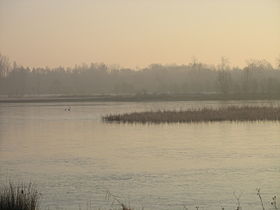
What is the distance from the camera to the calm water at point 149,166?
8633mm

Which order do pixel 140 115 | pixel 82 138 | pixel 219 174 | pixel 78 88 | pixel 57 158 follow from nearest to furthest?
pixel 219 174 → pixel 57 158 → pixel 82 138 → pixel 140 115 → pixel 78 88

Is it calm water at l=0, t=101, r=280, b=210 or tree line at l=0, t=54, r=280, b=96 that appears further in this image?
tree line at l=0, t=54, r=280, b=96

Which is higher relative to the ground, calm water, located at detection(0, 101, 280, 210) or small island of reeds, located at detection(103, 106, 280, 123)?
small island of reeds, located at detection(103, 106, 280, 123)

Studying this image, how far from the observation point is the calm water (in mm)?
8633

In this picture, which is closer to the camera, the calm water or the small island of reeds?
the calm water

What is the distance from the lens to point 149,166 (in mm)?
11773

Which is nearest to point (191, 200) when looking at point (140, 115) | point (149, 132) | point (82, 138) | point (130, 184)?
point (130, 184)

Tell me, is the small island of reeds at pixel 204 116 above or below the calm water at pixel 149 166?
above

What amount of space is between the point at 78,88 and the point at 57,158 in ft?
239

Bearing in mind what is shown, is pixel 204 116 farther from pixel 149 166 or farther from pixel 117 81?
pixel 117 81

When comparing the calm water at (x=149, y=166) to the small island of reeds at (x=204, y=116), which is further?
the small island of reeds at (x=204, y=116)

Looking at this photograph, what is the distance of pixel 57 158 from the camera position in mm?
13227

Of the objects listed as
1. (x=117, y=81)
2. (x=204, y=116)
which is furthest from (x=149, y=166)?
(x=117, y=81)

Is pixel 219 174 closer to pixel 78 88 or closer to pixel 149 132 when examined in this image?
pixel 149 132
